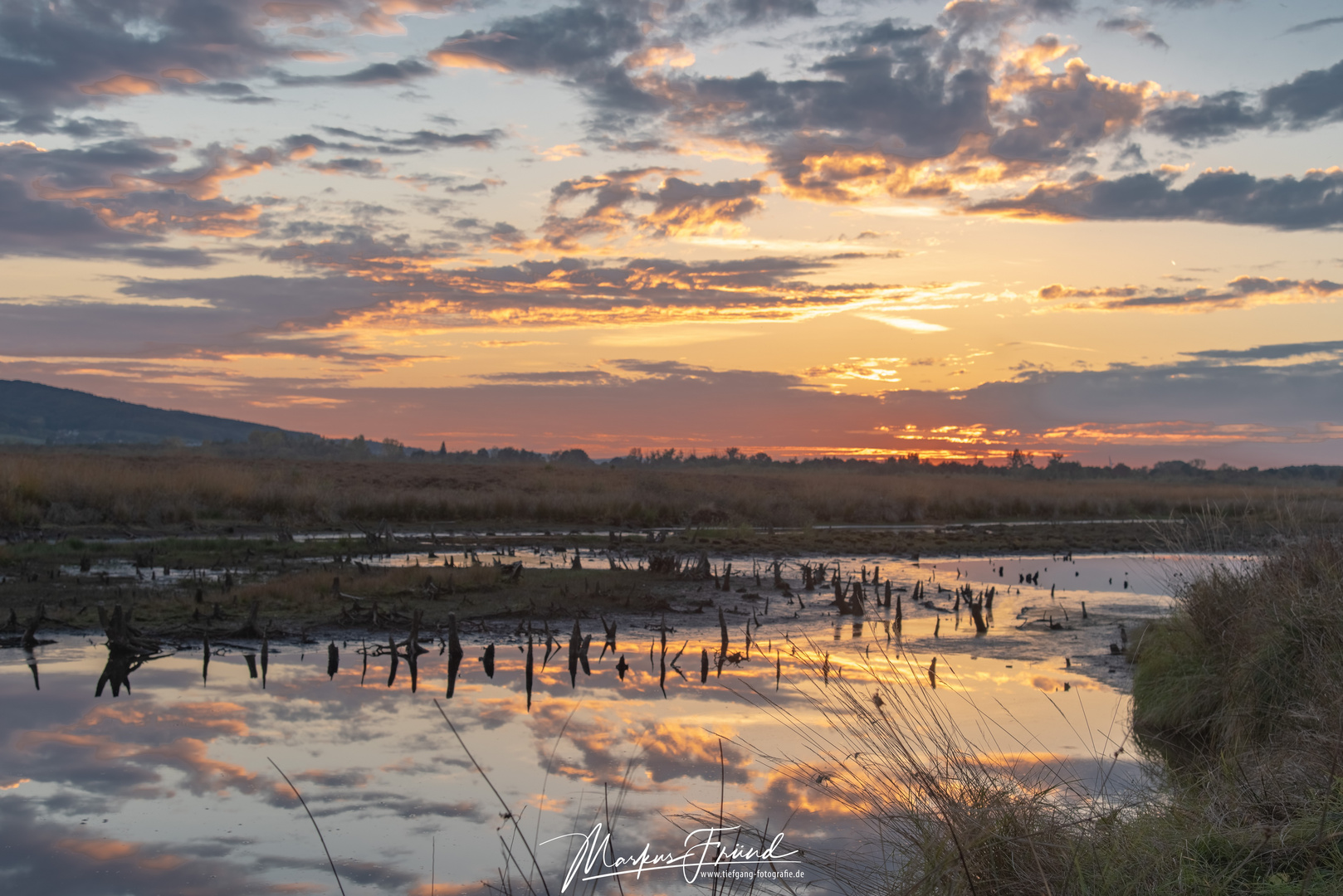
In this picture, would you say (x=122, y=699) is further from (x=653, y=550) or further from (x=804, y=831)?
(x=653, y=550)

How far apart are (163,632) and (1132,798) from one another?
42.7ft

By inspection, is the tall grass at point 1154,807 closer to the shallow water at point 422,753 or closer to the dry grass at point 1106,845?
the dry grass at point 1106,845

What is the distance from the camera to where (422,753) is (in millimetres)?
9414

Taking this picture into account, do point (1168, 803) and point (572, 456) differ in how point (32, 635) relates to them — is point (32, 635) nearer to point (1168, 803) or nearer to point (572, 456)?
point (1168, 803)

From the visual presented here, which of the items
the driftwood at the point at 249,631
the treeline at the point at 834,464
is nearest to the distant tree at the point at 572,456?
A: the treeline at the point at 834,464

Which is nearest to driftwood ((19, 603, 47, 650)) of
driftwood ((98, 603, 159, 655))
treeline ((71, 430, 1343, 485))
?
driftwood ((98, 603, 159, 655))

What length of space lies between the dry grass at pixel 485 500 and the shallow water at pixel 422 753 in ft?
14.5

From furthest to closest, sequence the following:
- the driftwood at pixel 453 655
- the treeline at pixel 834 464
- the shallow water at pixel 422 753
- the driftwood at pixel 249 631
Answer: the treeline at pixel 834 464, the driftwood at pixel 249 631, the driftwood at pixel 453 655, the shallow water at pixel 422 753

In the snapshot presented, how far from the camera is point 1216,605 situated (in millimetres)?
10805

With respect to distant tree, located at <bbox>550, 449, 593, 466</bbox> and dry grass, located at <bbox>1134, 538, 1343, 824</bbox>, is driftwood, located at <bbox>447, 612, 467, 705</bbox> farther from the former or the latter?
distant tree, located at <bbox>550, 449, 593, 466</bbox>

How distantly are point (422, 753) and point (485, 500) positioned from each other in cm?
3218

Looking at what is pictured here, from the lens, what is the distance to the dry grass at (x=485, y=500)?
32.7 metres

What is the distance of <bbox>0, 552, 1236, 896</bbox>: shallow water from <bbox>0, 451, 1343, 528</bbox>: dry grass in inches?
174

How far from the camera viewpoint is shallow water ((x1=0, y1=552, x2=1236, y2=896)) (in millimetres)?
6887
